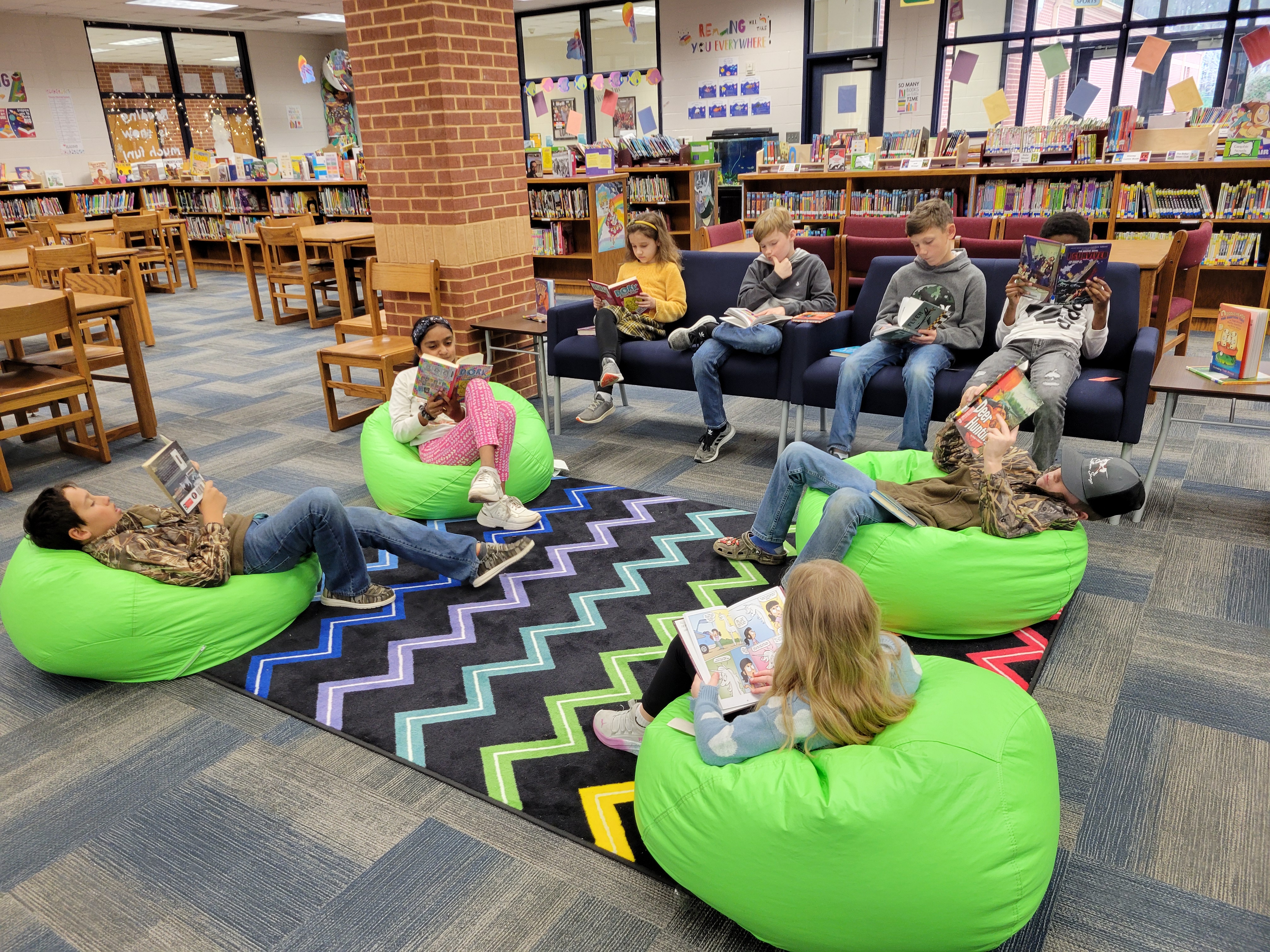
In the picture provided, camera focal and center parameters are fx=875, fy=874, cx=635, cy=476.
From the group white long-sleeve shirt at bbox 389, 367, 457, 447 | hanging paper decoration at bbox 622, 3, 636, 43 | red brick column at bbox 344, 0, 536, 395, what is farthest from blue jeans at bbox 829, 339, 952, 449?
hanging paper decoration at bbox 622, 3, 636, 43

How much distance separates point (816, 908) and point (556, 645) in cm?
134

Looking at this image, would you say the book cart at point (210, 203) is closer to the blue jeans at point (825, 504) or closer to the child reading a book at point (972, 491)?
the blue jeans at point (825, 504)

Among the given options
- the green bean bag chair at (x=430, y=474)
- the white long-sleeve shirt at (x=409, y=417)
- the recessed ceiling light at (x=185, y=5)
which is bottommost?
the green bean bag chair at (x=430, y=474)

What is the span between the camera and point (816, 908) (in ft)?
5.20

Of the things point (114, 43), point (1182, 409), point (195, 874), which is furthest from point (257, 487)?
point (114, 43)

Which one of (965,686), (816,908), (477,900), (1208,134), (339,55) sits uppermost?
(339,55)

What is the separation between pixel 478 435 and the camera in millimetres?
3541

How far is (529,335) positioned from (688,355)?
114cm

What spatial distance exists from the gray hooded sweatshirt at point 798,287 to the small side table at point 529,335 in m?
1.11

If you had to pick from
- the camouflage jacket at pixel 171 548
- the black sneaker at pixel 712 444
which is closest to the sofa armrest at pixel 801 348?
the black sneaker at pixel 712 444

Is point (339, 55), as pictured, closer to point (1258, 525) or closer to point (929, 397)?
point (929, 397)

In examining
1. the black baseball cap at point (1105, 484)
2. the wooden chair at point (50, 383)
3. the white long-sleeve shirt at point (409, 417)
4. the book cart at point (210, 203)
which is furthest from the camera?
the book cart at point (210, 203)

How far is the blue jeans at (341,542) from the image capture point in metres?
2.75

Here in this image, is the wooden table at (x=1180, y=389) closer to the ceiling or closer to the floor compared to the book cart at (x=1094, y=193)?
closer to the floor
